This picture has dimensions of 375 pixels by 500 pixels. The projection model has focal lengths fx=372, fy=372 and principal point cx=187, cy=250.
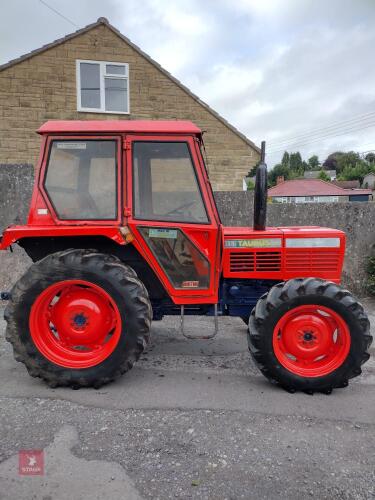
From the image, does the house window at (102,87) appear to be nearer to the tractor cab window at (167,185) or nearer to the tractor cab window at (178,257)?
the tractor cab window at (167,185)

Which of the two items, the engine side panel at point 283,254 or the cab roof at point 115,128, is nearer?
the cab roof at point 115,128

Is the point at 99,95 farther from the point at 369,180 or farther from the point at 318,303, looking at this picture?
the point at 369,180

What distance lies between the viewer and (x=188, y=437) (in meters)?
2.38

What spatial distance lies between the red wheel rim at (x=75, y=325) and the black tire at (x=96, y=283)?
0.07 meters

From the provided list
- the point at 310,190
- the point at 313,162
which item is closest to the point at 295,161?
the point at 313,162

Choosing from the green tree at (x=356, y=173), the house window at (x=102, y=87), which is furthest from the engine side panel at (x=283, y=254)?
the green tree at (x=356, y=173)

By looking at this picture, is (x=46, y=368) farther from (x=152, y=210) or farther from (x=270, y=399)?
(x=270, y=399)

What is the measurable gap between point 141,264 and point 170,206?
0.59m

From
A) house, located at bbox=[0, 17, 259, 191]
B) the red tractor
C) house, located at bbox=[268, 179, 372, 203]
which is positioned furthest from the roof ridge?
house, located at bbox=[268, 179, 372, 203]

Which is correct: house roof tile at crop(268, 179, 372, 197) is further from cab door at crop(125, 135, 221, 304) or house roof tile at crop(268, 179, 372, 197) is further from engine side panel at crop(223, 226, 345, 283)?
cab door at crop(125, 135, 221, 304)

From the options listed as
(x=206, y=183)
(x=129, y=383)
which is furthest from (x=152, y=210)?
(x=129, y=383)

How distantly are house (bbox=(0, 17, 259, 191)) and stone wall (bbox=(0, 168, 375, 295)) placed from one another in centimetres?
388

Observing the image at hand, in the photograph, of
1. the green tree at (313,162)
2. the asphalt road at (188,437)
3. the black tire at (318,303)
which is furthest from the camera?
the green tree at (313,162)

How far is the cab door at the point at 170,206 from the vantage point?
3.11m
